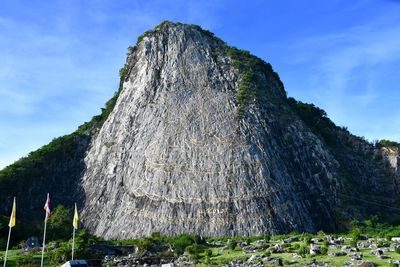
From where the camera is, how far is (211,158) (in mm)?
72312

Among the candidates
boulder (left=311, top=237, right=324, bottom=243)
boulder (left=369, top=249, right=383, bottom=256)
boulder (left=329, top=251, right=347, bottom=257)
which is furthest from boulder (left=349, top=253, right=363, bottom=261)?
boulder (left=311, top=237, right=324, bottom=243)

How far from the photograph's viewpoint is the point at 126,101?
8575 cm

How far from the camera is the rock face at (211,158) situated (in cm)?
6750

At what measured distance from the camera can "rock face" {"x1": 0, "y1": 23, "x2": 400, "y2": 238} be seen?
67.5 m

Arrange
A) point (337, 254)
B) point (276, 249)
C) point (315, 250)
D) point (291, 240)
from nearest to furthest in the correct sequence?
point (337, 254) < point (315, 250) < point (276, 249) < point (291, 240)

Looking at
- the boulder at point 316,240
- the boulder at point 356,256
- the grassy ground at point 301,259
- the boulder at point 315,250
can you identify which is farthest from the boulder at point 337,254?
the boulder at point 316,240

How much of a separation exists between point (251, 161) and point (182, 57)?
968 inches

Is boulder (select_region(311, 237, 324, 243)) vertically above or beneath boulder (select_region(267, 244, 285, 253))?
above

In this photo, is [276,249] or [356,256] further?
[276,249]

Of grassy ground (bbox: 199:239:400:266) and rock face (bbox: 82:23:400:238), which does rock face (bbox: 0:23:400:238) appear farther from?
grassy ground (bbox: 199:239:400:266)

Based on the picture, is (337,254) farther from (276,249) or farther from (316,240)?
(316,240)

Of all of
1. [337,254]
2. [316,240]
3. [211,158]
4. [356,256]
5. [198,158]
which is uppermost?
[198,158]

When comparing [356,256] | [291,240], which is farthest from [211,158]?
[356,256]

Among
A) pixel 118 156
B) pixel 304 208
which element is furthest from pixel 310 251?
pixel 118 156
